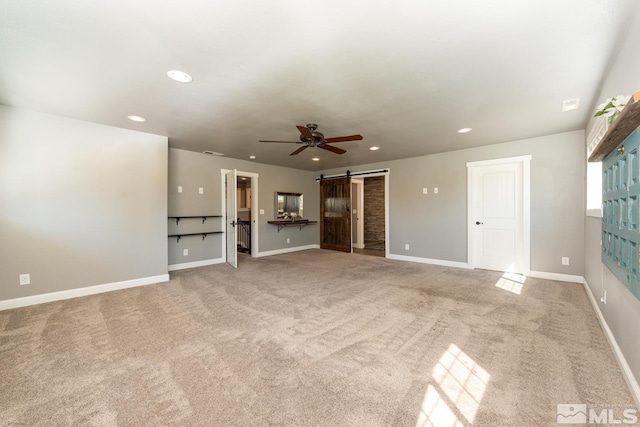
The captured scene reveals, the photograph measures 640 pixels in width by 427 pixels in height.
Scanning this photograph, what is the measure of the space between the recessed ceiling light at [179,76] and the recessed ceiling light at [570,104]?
395 cm

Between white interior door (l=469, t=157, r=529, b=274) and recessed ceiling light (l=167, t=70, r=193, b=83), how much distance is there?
497cm

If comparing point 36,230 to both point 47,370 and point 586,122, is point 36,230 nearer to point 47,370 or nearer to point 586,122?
point 47,370

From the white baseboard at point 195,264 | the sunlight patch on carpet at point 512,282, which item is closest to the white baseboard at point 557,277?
the sunlight patch on carpet at point 512,282

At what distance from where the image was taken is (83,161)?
362 cm

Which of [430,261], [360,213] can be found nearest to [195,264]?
[360,213]

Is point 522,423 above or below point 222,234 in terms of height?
below

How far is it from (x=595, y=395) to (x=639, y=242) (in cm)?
99

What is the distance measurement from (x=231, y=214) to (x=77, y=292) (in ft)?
8.61

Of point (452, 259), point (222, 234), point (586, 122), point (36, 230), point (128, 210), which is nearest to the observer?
point (36, 230)

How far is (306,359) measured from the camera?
6.65ft

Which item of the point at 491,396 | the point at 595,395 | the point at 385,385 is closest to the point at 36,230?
the point at 385,385

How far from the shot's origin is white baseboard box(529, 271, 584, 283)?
4.07 m

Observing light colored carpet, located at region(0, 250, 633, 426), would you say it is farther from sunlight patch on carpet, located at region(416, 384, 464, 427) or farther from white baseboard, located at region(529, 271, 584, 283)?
white baseboard, located at region(529, 271, 584, 283)

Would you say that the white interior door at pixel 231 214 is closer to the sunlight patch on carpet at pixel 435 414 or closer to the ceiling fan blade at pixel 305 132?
the ceiling fan blade at pixel 305 132
